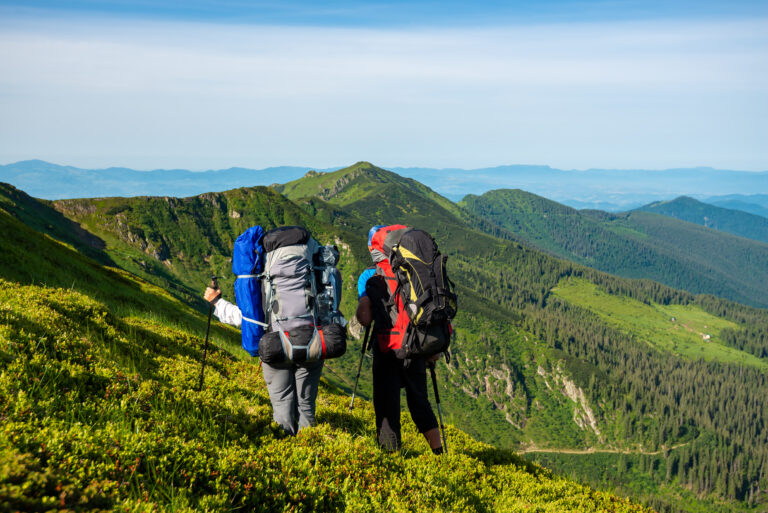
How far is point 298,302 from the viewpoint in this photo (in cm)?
782

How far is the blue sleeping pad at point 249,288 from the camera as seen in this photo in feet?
26.1

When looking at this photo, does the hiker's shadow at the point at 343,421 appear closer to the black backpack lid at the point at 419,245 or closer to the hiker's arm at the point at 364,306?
the hiker's arm at the point at 364,306

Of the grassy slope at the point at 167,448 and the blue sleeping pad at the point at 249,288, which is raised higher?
the blue sleeping pad at the point at 249,288

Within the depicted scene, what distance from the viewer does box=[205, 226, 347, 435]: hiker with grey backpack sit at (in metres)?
7.64

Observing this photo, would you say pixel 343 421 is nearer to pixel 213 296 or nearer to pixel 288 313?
pixel 288 313

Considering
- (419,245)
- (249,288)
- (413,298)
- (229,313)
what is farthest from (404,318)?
(229,313)

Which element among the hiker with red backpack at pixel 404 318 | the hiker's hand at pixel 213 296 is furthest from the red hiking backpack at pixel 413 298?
the hiker's hand at pixel 213 296

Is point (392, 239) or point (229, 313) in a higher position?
point (392, 239)

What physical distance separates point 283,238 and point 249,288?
1126mm

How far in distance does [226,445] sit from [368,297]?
12.4ft

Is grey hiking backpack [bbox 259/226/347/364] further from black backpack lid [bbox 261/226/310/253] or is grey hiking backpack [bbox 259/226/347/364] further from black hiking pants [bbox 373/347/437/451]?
black hiking pants [bbox 373/347/437/451]

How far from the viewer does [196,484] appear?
507cm

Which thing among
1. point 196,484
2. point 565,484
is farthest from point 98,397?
point 565,484

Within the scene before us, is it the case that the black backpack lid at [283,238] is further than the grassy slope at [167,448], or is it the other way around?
the black backpack lid at [283,238]
